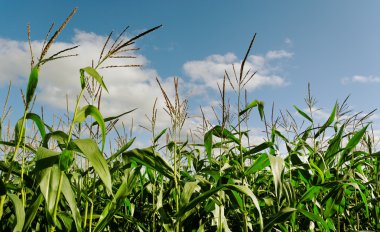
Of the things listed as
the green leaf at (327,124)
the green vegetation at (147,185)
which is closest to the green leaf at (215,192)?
the green vegetation at (147,185)

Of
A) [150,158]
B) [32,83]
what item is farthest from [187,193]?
[32,83]

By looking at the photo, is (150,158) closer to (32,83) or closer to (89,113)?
(89,113)

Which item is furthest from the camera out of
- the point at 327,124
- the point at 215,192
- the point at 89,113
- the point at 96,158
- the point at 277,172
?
the point at 327,124

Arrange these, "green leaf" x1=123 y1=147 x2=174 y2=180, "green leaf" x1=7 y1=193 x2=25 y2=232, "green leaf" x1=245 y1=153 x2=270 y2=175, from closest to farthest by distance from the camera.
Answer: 1. "green leaf" x1=7 y1=193 x2=25 y2=232
2. "green leaf" x1=123 y1=147 x2=174 y2=180
3. "green leaf" x1=245 y1=153 x2=270 y2=175

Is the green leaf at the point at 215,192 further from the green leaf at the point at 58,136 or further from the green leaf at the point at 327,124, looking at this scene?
the green leaf at the point at 327,124

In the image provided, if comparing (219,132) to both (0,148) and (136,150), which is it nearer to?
(136,150)

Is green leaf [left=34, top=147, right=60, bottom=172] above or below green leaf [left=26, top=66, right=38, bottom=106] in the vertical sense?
below

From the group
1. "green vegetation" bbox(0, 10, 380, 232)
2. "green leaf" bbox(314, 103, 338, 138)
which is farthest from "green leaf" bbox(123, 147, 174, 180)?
"green leaf" bbox(314, 103, 338, 138)

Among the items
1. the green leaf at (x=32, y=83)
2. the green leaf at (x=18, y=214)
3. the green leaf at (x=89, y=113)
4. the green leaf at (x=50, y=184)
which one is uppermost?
the green leaf at (x=32, y=83)

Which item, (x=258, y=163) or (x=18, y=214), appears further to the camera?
(x=258, y=163)

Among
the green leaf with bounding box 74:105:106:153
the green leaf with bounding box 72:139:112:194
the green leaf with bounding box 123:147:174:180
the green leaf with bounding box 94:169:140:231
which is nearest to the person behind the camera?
the green leaf with bounding box 72:139:112:194

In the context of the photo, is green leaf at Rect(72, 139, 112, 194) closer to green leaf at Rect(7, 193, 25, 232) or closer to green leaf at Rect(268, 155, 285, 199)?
green leaf at Rect(7, 193, 25, 232)

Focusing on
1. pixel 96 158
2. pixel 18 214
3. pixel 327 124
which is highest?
pixel 327 124

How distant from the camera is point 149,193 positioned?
3.44 meters
